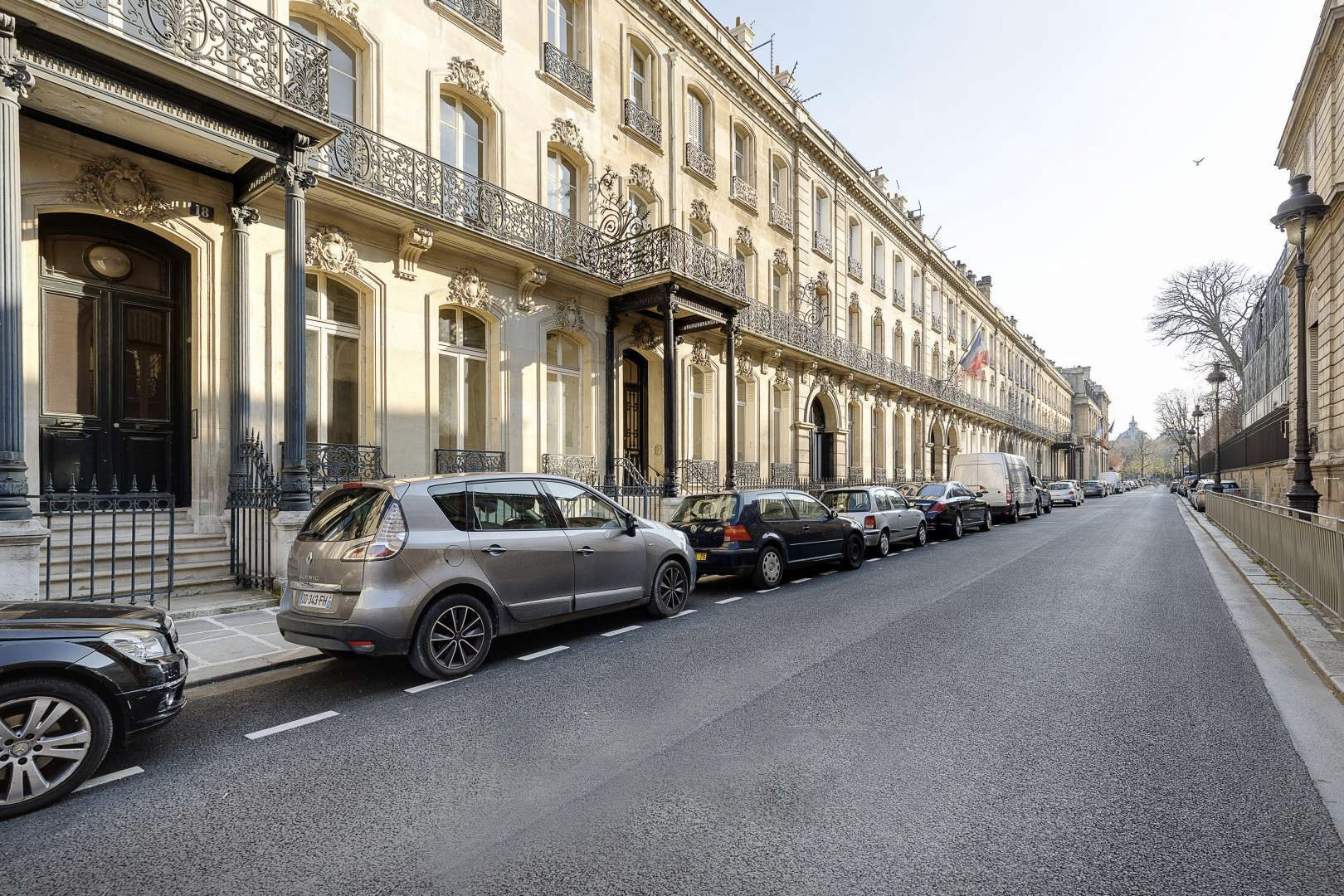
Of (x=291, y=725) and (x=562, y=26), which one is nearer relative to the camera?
(x=291, y=725)

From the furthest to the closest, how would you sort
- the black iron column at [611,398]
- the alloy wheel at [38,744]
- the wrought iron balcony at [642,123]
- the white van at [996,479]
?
the white van at [996,479] < the wrought iron balcony at [642,123] < the black iron column at [611,398] < the alloy wheel at [38,744]

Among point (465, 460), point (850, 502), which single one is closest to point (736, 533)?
point (850, 502)

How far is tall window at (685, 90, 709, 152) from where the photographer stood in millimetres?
19078

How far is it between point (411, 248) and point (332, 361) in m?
2.34

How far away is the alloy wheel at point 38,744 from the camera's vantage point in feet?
11.3

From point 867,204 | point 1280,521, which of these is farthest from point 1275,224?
point 867,204

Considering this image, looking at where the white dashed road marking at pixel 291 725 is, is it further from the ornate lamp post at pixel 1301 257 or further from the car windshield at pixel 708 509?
the ornate lamp post at pixel 1301 257

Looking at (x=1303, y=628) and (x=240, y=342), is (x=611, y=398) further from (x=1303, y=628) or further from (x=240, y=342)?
(x=1303, y=628)

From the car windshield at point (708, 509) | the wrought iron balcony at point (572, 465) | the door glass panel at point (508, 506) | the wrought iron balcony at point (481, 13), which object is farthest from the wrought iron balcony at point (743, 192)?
the door glass panel at point (508, 506)

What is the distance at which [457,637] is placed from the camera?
582cm

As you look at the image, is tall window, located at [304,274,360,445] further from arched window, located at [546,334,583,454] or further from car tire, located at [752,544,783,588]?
car tire, located at [752,544,783,588]

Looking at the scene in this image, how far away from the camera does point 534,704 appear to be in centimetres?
505

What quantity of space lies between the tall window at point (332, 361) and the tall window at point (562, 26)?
25.5 ft

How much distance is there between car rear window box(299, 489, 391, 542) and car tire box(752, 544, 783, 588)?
588cm
